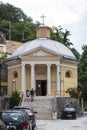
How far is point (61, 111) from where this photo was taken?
5597 cm

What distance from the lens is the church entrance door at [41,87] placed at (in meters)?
66.2

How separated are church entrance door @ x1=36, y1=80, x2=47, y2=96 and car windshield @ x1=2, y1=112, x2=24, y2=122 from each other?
4280 cm

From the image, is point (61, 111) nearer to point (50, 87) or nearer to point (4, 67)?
point (50, 87)

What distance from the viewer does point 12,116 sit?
22.9 m

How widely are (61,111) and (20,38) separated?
197 ft

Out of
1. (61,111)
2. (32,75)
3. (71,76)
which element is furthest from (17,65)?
(61,111)

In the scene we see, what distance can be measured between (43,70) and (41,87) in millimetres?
2536

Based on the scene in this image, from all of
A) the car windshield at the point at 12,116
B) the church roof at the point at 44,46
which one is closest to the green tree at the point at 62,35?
the church roof at the point at 44,46

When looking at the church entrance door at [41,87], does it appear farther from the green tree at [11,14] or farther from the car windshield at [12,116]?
the green tree at [11,14]

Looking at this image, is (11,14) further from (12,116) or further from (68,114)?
(12,116)

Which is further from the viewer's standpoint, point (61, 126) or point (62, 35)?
point (62, 35)

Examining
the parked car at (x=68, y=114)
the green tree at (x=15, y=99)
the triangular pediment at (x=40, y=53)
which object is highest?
the triangular pediment at (x=40, y=53)

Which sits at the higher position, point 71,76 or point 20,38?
point 20,38

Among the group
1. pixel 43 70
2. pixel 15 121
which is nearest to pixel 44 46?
pixel 43 70
